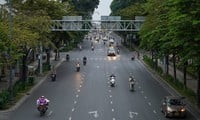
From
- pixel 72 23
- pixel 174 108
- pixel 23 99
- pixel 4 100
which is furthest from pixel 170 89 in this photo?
pixel 72 23

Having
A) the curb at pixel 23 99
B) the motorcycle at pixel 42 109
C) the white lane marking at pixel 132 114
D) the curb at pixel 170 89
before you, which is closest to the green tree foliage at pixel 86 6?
the curb at pixel 170 89

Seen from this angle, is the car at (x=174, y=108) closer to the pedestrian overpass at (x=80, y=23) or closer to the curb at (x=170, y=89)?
the curb at (x=170, y=89)

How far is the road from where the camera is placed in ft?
137

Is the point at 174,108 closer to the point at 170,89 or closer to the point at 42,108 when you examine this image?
the point at 42,108

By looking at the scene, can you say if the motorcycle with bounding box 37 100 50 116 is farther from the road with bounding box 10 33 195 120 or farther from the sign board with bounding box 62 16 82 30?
the sign board with bounding box 62 16 82 30

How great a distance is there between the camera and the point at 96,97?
2050 inches

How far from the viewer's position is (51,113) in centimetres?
4284

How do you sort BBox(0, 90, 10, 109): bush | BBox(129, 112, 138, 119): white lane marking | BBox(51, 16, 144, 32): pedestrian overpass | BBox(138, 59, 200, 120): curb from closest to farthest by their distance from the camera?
BBox(129, 112, 138, 119): white lane marking → BBox(138, 59, 200, 120): curb → BBox(0, 90, 10, 109): bush → BBox(51, 16, 144, 32): pedestrian overpass

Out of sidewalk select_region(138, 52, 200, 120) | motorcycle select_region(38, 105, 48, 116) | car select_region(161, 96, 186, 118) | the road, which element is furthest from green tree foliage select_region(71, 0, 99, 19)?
motorcycle select_region(38, 105, 48, 116)

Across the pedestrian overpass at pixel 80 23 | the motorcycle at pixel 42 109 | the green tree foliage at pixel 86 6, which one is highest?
the green tree foliage at pixel 86 6

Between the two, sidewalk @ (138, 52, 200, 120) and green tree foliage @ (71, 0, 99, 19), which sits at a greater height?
green tree foliage @ (71, 0, 99, 19)

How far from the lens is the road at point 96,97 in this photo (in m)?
41.8

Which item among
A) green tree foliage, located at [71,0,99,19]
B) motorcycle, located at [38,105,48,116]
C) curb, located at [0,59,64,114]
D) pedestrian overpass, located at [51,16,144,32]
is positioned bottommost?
curb, located at [0,59,64,114]

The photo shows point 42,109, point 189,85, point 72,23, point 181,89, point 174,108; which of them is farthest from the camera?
point 72,23
